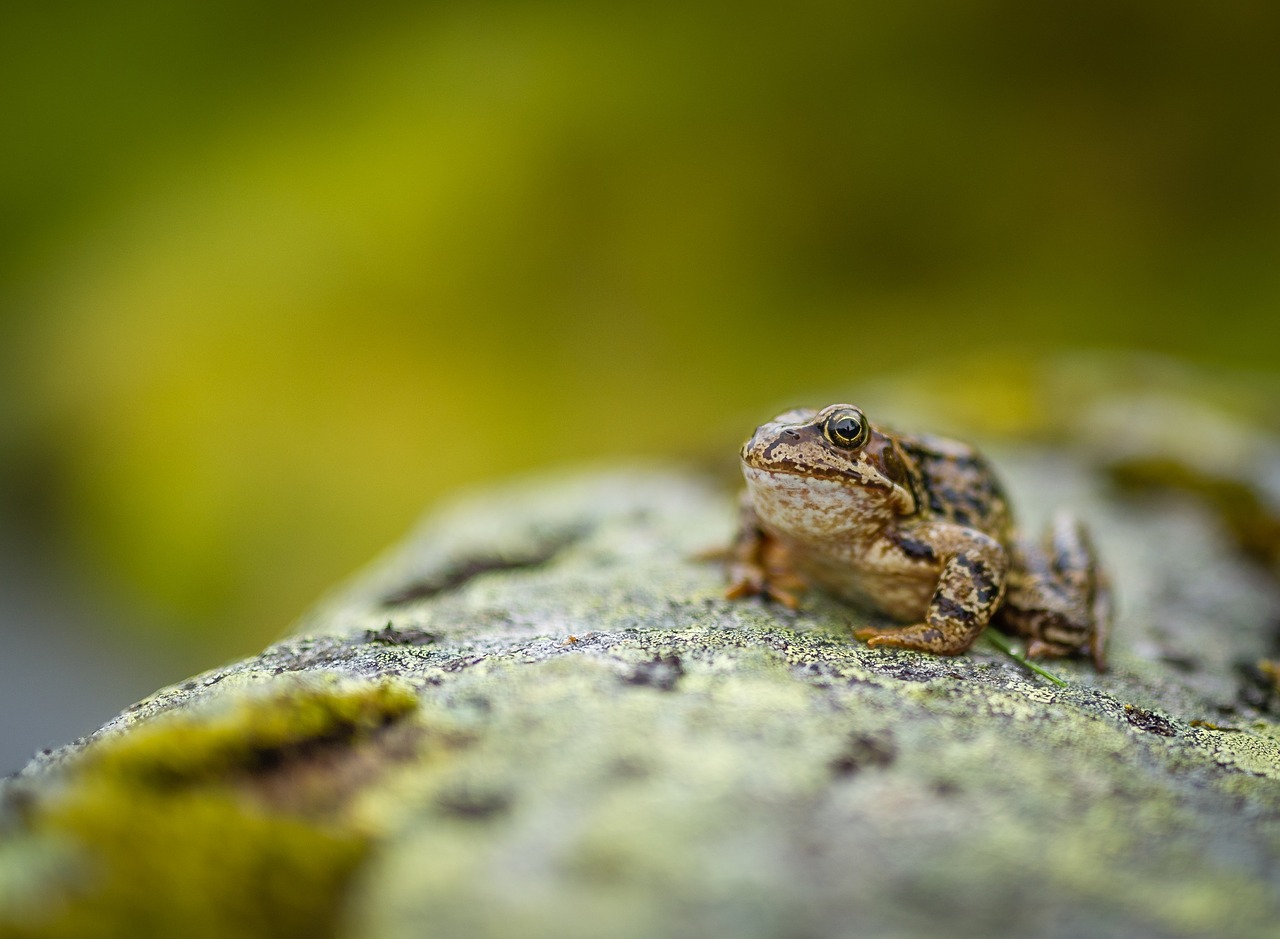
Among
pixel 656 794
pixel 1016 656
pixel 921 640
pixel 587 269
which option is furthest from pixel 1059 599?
pixel 587 269

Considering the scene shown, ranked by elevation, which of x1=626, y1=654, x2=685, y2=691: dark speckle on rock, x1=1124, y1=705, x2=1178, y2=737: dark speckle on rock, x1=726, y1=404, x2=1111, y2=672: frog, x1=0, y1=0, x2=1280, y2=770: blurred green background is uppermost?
x1=0, y1=0, x2=1280, y2=770: blurred green background

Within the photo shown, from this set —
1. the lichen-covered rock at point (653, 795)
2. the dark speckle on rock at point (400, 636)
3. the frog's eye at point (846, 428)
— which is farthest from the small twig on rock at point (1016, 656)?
the dark speckle on rock at point (400, 636)

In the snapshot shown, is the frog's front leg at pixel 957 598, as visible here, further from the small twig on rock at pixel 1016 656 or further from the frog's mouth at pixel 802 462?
the frog's mouth at pixel 802 462

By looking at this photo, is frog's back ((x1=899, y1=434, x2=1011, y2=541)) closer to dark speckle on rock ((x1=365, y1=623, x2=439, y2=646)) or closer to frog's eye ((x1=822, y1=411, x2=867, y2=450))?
frog's eye ((x1=822, y1=411, x2=867, y2=450))

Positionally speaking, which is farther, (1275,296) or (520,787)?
(1275,296)

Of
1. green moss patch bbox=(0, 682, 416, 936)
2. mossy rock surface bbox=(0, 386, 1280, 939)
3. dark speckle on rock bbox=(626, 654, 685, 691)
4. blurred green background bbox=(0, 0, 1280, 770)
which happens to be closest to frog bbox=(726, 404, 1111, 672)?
mossy rock surface bbox=(0, 386, 1280, 939)

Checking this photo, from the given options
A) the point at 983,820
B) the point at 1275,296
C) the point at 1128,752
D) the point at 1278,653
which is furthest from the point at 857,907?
the point at 1275,296

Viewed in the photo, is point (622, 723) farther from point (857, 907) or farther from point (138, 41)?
point (138, 41)

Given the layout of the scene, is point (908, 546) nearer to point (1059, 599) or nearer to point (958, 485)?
point (958, 485)
